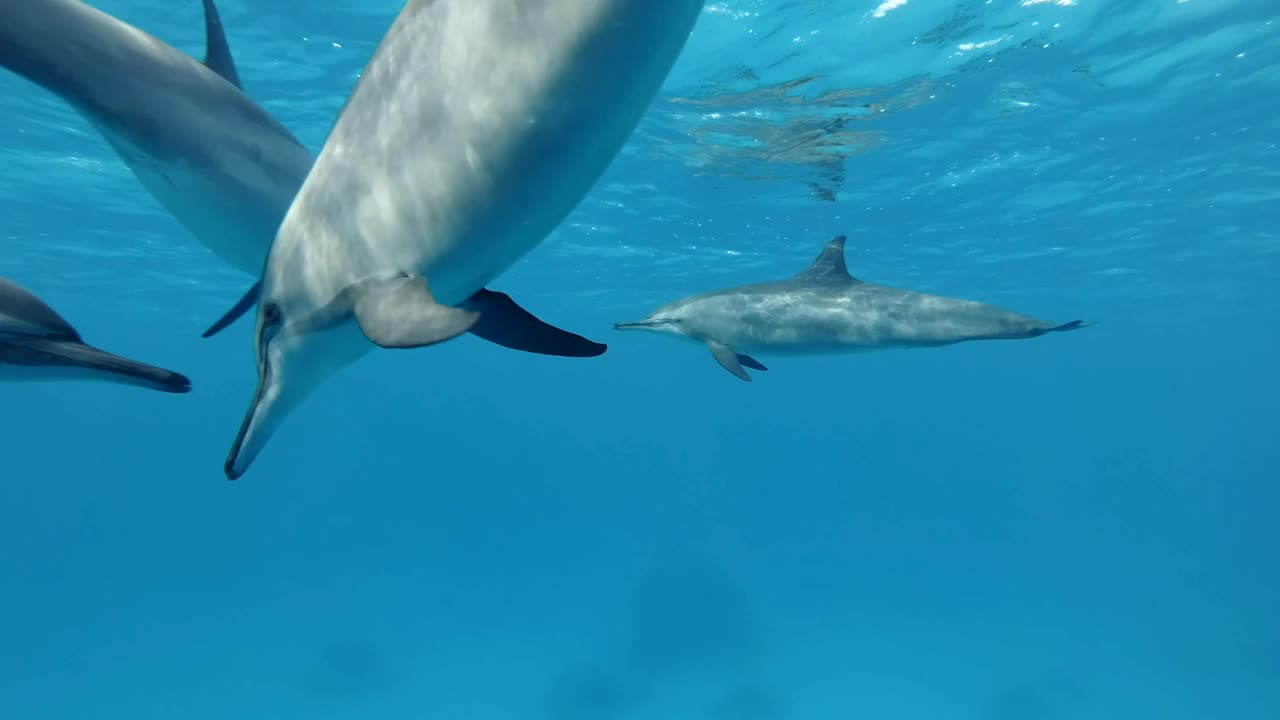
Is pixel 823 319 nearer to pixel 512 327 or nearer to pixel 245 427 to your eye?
pixel 512 327

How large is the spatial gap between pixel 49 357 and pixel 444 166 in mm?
1433

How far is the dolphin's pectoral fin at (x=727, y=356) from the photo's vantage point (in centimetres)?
815

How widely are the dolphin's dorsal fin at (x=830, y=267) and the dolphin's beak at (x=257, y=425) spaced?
6.49m

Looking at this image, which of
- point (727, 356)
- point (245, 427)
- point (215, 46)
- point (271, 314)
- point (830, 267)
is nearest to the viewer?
point (245, 427)

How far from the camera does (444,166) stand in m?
2.18

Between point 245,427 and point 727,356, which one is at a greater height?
point 727,356

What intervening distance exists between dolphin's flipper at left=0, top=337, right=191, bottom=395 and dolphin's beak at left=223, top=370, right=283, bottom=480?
257 mm

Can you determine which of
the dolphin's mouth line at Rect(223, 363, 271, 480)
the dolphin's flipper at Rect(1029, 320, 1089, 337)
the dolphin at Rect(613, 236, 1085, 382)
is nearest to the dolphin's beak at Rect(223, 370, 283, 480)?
the dolphin's mouth line at Rect(223, 363, 271, 480)

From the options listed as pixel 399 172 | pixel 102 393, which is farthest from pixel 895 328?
pixel 102 393

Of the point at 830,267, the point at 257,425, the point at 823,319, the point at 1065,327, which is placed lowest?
the point at 257,425

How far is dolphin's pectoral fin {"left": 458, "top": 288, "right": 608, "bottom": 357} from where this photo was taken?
2.40 m

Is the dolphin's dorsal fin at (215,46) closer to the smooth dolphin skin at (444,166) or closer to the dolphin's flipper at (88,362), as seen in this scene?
the smooth dolphin skin at (444,166)

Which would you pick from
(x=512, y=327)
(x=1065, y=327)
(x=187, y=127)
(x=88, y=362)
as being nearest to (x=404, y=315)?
(x=512, y=327)

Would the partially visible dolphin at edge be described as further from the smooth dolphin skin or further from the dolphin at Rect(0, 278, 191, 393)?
the dolphin at Rect(0, 278, 191, 393)
